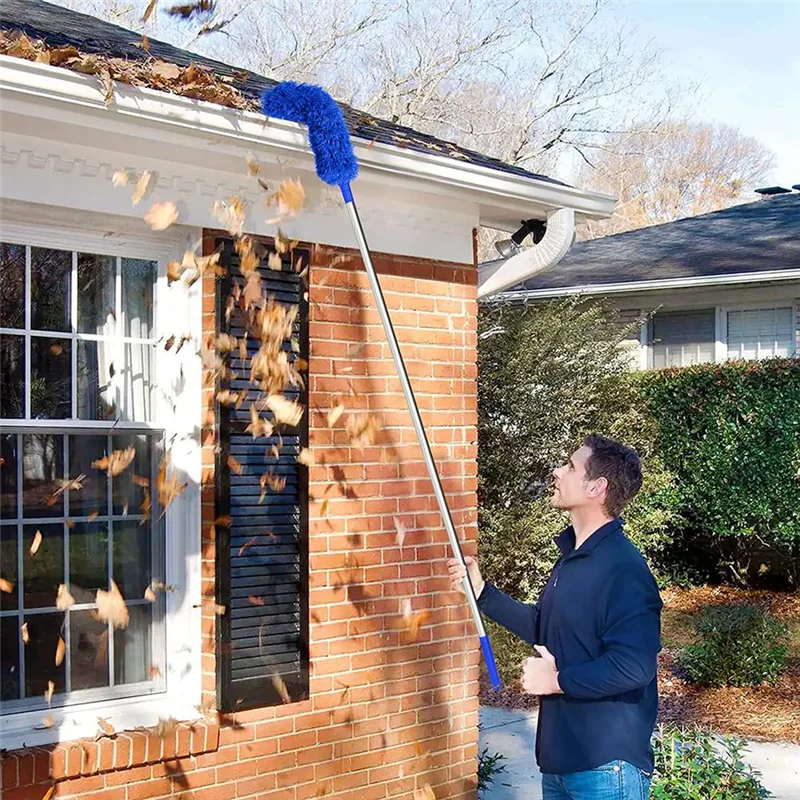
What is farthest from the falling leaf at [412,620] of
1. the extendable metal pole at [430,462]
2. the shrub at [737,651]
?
the shrub at [737,651]

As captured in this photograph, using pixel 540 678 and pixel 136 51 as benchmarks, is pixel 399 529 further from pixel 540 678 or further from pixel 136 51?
pixel 136 51

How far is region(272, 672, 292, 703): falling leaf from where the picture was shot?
4.75 m

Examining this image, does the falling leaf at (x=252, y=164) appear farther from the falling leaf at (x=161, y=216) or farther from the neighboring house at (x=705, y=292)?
the neighboring house at (x=705, y=292)

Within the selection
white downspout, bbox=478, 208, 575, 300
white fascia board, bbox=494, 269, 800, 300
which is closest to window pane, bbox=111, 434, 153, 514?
white downspout, bbox=478, 208, 575, 300

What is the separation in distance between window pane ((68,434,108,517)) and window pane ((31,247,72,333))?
16.9 inches

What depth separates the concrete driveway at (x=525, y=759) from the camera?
262 inches

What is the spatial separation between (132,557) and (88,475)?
37 centimetres

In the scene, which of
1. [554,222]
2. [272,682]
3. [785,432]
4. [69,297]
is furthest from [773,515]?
[69,297]

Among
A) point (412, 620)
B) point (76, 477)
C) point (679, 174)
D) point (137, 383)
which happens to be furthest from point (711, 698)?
point (679, 174)

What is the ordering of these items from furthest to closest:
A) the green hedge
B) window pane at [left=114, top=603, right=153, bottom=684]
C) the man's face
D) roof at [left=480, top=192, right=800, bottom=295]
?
roof at [left=480, top=192, right=800, bottom=295], the green hedge, window pane at [left=114, top=603, right=153, bottom=684], the man's face

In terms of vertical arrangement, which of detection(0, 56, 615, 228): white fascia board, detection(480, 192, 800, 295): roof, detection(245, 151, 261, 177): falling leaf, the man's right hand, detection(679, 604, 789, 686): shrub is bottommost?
detection(679, 604, 789, 686): shrub

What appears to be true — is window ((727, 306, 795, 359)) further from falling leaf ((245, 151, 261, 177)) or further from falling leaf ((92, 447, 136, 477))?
falling leaf ((92, 447, 136, 477))

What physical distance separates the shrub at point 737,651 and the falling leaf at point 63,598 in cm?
609

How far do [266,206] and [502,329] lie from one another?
6.36 meters
